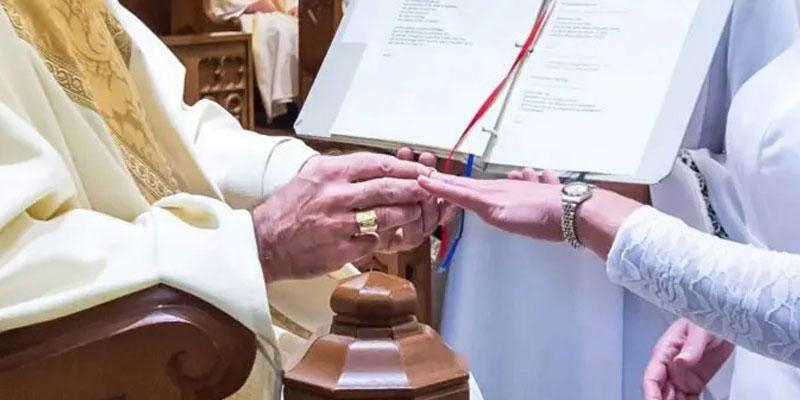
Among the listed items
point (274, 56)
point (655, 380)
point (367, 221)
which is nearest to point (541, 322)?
point (655, 380)

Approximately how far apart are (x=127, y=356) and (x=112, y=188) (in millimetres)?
280

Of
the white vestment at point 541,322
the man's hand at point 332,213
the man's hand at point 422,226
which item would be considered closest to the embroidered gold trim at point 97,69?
the man's hand at point 332,213

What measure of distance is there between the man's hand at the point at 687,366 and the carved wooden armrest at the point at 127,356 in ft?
2.35

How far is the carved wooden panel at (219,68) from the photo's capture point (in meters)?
3.16

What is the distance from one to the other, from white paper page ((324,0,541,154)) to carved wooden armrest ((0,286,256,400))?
2.19 ft

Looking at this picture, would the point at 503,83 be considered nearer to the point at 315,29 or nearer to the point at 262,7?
the point at 315,29

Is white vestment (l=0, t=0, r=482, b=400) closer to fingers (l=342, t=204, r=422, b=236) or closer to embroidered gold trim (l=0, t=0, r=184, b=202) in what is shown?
embroidered gold trim (l=0, t=0, r=184, b=202)

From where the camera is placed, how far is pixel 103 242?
1.04m

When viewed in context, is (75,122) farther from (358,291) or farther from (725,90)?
(725,90)

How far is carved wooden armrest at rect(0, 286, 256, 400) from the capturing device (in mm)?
941

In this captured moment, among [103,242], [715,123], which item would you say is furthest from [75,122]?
[715,123]

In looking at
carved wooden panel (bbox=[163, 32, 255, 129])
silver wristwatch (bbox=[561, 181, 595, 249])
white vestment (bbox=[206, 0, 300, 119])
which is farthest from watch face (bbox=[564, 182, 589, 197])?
white vestment (bbox=[206, 0, 300, 119])

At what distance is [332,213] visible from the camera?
53.4 inches

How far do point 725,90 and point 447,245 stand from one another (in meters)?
0.48
